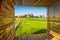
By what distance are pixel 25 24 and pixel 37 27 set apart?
179 cm

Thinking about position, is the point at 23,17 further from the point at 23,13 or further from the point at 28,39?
the point at 28,39

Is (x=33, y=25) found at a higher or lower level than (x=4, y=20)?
lower

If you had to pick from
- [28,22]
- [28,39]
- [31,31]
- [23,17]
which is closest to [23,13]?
[23,17]

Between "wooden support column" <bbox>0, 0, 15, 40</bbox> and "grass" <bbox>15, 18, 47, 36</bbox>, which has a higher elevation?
"wooden support column" <bbox>0, 0, 15, 40</bbox>

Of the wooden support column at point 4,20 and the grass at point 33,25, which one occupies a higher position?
the wooden support column at point 4,20

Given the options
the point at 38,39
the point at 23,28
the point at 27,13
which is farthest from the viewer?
the point at 23,28

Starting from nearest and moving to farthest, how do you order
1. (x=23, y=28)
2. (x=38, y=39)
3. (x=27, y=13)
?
(x=38, y=39) → (x=27, y=13) → (x=23, y=28)

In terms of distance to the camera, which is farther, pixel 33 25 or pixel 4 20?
pixel 33 25

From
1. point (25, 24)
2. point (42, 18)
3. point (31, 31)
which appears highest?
point (42, 18)

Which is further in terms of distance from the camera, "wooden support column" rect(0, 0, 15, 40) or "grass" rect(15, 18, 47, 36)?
"grass" rect(15, 18, 47, 36)

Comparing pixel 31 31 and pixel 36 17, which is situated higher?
pixel 36 17

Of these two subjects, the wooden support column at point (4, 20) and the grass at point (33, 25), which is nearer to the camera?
the wooden support column at point (4, 20)

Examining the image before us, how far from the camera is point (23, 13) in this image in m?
12.2

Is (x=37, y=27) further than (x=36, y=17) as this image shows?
No
